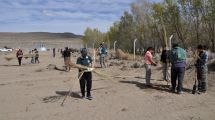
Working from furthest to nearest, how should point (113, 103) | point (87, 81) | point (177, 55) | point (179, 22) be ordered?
point (179, 22)
point (177, 55)
point (87, 81)
point (113, 103)

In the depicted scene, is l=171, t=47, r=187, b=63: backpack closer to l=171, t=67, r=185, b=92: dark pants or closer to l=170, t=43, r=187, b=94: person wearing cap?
l=170, t=43, r=187, b=94: person wearing cap

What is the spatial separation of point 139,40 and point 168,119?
179 feet

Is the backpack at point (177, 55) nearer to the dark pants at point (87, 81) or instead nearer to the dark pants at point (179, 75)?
the dark pants at point (179, 75)

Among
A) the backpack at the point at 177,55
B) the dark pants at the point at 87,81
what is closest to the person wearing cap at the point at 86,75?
the dark pants at the point at 87,81

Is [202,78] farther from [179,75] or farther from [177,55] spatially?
[177,55]

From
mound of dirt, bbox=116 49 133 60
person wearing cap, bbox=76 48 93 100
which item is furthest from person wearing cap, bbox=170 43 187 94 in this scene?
mound of dirt, bbox=116 49 133 60

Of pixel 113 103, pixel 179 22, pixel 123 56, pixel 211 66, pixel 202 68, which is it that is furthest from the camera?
pixel 179 22

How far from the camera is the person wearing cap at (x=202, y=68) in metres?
14.4

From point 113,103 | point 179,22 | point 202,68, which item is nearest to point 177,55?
point 202,68

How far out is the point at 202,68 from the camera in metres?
14.5

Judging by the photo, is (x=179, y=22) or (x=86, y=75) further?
(x=179, y=22)

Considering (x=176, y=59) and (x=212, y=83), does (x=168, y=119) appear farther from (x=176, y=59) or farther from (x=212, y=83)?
(x=212, y=83)

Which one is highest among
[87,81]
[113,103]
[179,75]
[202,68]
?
[202,68]

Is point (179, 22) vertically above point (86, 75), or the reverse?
point (179, 22)
